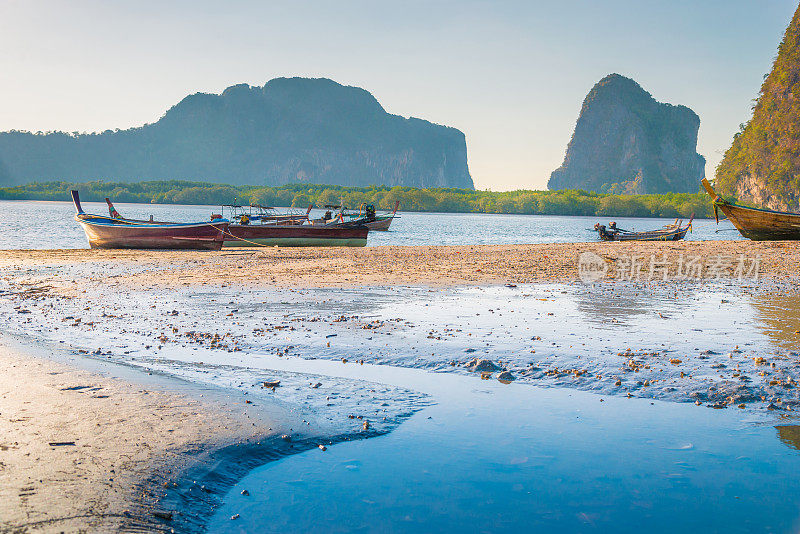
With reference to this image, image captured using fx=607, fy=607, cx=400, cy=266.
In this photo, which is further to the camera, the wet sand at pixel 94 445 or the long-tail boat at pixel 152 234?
the long-tail boat at pixel 152 234

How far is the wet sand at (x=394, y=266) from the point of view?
17219mm

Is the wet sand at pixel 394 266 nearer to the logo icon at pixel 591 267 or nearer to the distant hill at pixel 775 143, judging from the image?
the logo icon at pixel 591 267

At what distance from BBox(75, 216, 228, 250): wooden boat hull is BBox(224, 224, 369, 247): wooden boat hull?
177 cm

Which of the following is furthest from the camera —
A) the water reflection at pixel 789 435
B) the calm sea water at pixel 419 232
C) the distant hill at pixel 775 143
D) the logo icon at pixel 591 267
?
the distant hill at pixel 775 143

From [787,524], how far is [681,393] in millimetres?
2911

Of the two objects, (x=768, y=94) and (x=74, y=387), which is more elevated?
(x=768, y=94)

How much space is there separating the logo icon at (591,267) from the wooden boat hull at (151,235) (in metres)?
18.7

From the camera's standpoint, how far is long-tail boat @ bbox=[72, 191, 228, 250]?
31.2 metres

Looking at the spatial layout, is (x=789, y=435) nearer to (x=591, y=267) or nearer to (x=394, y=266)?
(x=591, y=267)

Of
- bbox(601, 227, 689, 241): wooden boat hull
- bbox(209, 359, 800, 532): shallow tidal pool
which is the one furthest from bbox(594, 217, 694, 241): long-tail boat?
bbox(209, 359, 800, 532): shallow tidal pool

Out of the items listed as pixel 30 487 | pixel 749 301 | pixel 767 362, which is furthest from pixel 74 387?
pixel 749 301

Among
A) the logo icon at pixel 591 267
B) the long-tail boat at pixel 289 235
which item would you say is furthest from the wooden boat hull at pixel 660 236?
the long-tail boat at pixel 289 235

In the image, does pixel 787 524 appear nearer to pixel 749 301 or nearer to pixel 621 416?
pixel 621 416

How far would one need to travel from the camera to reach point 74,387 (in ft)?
21.8
